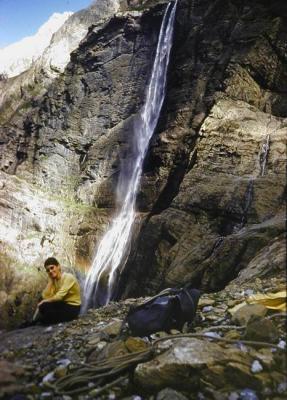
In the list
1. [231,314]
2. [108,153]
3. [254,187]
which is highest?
[108,153]

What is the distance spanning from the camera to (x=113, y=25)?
22641 millimetres

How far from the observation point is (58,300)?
6102mm

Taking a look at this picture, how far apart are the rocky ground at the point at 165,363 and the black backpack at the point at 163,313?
0.11m

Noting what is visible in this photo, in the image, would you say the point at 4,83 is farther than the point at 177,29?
Yes

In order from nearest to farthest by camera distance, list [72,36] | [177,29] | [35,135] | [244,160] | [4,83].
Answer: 1. [244,160]
2. [177,29]
3. [35,135]
4. [72,36]
5. [4,83]

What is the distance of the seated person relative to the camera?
6.11 m

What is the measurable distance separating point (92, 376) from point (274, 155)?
789 cm

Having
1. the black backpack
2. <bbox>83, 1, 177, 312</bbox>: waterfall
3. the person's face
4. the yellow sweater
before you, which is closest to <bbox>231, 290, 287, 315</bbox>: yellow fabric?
the black backpack

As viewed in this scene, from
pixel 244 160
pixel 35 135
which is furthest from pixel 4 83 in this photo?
pixel 244 160

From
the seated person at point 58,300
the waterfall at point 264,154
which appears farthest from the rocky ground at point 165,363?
the waterfall at point 264,154

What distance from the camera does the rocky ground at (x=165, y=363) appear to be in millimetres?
3795

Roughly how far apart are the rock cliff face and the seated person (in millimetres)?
2616

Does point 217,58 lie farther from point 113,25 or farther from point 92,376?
point 92,376

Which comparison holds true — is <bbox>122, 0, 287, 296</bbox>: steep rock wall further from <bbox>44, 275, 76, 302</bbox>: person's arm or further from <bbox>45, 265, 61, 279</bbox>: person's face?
<bbox>45, 265, 61, 279</bbox>: person's face
